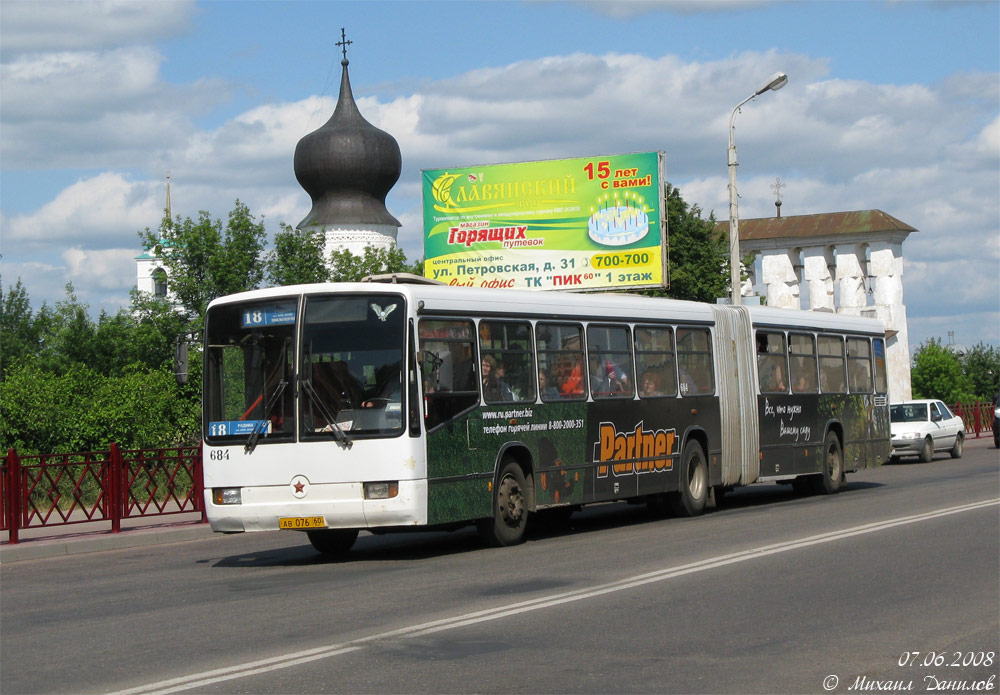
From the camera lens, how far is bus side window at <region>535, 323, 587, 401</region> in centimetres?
1617

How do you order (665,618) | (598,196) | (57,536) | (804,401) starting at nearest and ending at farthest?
(665,618) < (57,536) < (804,401) < (598,196)

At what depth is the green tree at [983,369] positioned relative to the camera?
83062 millimetres

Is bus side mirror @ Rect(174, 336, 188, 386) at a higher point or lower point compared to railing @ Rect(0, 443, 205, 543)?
higher

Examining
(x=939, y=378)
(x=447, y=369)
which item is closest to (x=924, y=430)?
(x=447, y=369)

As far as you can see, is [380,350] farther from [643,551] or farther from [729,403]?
[729,403]

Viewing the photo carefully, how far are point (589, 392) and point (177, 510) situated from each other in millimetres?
7066

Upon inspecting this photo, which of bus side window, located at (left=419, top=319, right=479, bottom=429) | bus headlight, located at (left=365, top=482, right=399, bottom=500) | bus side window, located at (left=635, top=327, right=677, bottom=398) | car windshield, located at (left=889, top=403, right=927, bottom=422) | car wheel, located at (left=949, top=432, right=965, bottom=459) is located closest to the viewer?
bus headlight, located at (left=365, top=482, right=399, bottom=500)

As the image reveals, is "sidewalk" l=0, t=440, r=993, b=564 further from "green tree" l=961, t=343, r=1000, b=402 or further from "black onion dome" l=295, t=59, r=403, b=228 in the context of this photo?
"green tree" l=961, t=343, r=1000, b=402

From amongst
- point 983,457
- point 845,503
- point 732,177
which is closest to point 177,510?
point 845,503

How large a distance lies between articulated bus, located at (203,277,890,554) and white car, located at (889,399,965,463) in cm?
1604

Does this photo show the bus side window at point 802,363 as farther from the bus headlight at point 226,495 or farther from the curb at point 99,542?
the bus headlight at point 226,495

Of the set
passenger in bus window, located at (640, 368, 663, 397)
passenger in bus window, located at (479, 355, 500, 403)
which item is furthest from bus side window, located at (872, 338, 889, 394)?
passenger in bus window, located at (479, 355, 500, 403)

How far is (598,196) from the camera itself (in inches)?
1321

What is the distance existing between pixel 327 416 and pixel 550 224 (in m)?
21.0
